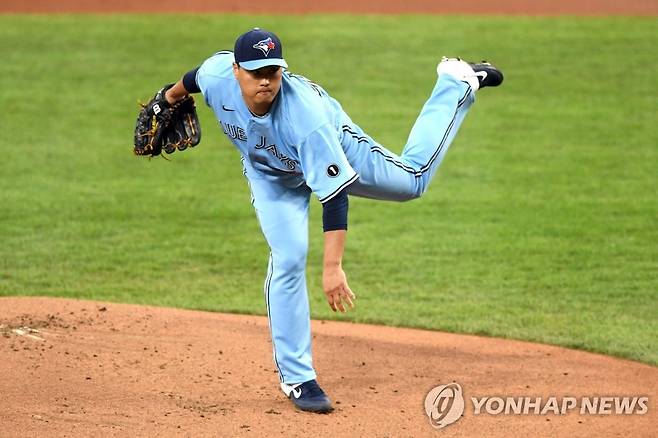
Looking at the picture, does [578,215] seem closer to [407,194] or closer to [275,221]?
[407,194]

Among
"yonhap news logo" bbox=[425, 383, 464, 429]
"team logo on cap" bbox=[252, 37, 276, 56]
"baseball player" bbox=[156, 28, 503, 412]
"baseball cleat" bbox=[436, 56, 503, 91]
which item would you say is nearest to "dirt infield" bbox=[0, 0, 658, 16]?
"baseball cleat" bbox=[436, 56, 503, 91]

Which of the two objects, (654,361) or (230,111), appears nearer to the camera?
(230,111)

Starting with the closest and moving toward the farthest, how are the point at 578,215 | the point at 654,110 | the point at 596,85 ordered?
the point at 578,215 → the point at 654,110 → the point at 596,85

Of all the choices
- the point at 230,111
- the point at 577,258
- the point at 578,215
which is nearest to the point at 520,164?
the point at 578,215

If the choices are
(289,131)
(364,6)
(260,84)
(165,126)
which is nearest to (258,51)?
(260,84)

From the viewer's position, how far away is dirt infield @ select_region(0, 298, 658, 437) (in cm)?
544

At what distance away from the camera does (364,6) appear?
17969mm

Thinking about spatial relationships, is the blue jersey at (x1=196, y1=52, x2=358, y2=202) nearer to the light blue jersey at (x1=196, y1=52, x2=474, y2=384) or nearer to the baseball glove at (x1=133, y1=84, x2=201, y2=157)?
the light blue jersey at (x1=196, y1=52, x2=474, y2=384)

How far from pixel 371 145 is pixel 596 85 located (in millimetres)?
8704

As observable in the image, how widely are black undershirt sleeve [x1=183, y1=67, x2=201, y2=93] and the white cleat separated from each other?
145cm

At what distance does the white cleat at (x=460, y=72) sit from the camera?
21.4ft

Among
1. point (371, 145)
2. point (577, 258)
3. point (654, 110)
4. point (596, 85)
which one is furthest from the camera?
point (596, 85)

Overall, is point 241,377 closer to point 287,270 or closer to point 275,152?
point 287,270

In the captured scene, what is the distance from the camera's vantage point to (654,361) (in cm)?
676
